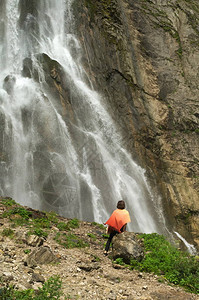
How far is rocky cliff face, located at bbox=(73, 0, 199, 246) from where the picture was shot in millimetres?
19781

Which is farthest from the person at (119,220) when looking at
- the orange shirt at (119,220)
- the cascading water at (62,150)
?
the cascading water at (62,150)

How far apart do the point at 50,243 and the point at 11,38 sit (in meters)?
21.3

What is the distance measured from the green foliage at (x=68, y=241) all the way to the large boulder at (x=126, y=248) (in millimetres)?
1118

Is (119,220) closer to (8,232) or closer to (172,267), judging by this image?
(172,267)

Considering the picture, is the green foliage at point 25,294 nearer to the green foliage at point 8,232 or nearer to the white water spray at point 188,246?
the green foliage at point 8,232

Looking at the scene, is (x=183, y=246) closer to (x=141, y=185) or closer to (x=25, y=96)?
(x=141, y=185)

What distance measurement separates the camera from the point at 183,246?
679 inches

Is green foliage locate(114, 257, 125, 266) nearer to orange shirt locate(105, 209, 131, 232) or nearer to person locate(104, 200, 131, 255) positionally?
person locate(104, 200, 131, 255)

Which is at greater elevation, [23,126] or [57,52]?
[57,52]

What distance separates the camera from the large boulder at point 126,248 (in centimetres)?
688

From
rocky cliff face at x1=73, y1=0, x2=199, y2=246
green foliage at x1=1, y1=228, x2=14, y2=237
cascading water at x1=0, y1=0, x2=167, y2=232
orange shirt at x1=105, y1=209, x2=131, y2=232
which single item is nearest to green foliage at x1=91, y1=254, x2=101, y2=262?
orange shirt at x1=105, y1=209, x2=131, y2=232

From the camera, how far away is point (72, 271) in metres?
5.69

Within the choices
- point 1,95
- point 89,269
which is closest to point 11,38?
point 1,95

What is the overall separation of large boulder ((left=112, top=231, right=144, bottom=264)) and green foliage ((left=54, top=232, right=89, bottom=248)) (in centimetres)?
112
